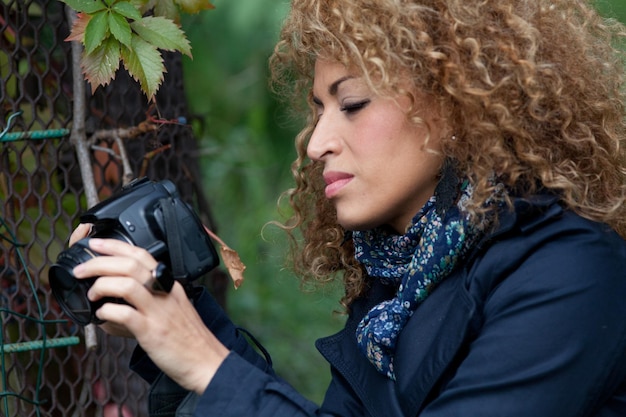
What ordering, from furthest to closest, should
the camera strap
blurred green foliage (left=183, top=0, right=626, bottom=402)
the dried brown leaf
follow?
blurred green foliage (left=183, top=0, right=626, bottom=402), the dried brown leaf, the camera strap

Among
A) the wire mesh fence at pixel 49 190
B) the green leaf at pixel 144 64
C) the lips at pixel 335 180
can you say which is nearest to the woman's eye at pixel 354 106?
the lips at pixel 335 180

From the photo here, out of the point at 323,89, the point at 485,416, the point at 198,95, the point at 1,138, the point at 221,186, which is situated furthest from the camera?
the point at 221,186

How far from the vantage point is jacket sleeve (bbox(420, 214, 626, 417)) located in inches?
63.8

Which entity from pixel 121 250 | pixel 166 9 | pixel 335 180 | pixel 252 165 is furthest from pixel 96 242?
pixel 252 165

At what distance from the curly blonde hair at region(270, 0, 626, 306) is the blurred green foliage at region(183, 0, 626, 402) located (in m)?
0.65

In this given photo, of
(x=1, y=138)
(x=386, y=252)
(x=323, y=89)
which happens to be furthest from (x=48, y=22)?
(x=386, y=252)

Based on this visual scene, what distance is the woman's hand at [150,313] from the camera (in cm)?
161

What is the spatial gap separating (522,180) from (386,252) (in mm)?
331

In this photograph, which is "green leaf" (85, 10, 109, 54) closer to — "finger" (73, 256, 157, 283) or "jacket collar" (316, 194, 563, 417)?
"finger" (73, 256, 157, 283)

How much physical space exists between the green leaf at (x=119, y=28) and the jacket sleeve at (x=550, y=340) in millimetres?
921

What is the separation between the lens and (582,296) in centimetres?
164

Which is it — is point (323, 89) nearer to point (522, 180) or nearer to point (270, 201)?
point (522, 180)

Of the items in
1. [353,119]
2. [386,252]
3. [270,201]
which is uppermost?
[353,119]

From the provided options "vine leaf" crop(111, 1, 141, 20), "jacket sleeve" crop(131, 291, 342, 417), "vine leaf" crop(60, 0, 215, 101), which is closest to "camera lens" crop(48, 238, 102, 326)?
"jacket sleeve" crop(131, 291, 342, 417)
